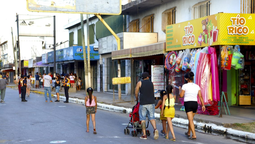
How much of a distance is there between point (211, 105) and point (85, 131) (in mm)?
4951

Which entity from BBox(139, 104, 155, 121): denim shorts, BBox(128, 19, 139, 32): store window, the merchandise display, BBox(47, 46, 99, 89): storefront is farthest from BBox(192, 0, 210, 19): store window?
BBox(47, 46, 99, 89): storefront

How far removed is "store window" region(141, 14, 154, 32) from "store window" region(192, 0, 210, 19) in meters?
4.76

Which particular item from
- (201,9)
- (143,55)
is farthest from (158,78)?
(201,9)

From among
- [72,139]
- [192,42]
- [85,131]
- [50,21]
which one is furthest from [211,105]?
[50,21]

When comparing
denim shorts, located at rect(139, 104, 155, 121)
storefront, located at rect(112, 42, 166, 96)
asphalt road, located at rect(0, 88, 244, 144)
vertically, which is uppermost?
storefront, located at rect(112, 42, 166, 96)

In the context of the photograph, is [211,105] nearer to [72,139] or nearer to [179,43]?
[179,43]

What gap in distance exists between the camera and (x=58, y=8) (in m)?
16.7

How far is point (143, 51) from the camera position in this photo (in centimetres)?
1653

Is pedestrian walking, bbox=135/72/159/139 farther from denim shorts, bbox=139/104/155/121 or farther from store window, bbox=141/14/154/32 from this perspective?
store window, bbox=141/14/154/32

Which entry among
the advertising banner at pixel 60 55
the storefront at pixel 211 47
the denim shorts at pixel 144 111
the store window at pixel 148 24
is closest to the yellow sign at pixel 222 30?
the storefront at pixel 211 47

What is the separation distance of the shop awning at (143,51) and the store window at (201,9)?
3825mm

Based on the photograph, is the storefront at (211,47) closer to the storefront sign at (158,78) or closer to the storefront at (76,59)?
the storefront sign at (158,78)

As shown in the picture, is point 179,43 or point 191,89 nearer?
point 191,89

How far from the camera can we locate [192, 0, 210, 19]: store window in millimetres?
17398
